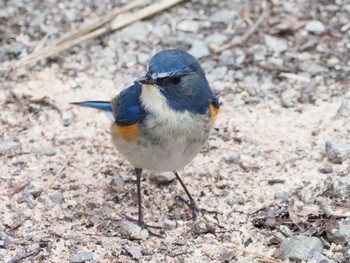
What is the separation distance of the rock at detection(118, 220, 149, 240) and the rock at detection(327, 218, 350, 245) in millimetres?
1245

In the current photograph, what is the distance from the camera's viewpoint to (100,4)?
8.27 m

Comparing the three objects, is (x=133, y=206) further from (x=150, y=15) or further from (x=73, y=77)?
Answer: (x=150, y=15)

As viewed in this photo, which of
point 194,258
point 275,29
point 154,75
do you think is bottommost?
point 194,258

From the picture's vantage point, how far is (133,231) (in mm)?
5570

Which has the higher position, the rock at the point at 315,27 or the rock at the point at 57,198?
the rock at the point at 315,27

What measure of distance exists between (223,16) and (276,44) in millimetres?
684

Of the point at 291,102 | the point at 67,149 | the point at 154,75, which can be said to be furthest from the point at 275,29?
the point at 154,75

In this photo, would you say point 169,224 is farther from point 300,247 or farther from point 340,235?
point 340,235

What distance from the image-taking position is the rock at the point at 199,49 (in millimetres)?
7629

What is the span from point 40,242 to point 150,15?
3.39 meters

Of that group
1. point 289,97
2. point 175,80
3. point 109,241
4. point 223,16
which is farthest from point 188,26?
point 109,241

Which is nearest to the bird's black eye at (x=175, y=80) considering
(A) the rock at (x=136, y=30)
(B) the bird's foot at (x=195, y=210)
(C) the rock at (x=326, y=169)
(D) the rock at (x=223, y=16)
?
(B) the bird's foot at (x=195, y=210)

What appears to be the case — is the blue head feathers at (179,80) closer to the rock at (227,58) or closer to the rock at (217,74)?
the rock at (217,74)

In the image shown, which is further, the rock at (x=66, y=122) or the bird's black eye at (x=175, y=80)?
the rock at (x=66, y=122)
